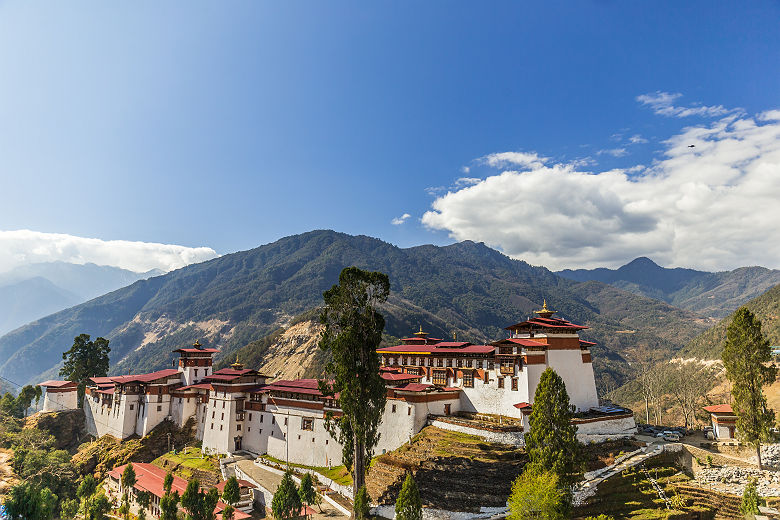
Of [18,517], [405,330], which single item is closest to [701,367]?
[405,330]

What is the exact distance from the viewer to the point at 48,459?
58125 mm

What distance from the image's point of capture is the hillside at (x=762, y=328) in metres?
114

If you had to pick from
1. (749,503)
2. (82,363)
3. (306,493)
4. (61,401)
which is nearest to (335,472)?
(306,493)

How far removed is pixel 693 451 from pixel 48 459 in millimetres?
72263

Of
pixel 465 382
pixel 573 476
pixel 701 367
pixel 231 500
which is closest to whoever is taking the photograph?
pixel 573 476

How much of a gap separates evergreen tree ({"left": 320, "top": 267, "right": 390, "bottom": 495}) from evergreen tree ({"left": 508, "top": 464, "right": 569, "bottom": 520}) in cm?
1359

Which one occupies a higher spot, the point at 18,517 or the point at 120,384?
the point at 120,384

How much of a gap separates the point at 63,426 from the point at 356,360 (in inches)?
2454

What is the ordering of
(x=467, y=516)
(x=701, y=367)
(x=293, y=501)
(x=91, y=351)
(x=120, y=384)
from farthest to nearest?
1. (x=701, y=367)
2. (x=91, y=351)
3. (x=120, y=384)
4. (x=293, y=501)
5. (x=467, y=516)

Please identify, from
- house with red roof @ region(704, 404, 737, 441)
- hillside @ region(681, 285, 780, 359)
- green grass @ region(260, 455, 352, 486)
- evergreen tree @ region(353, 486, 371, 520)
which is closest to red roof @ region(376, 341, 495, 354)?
green grass @ region(260, 455, 352, 486)

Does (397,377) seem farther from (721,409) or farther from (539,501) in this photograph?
(721,409)

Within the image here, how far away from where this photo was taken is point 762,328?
372ft

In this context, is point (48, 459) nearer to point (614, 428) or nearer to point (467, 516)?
point (467, 516)

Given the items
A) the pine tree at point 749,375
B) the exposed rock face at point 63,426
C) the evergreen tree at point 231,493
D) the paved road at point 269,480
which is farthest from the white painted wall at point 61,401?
the pine tree at point 749,375
